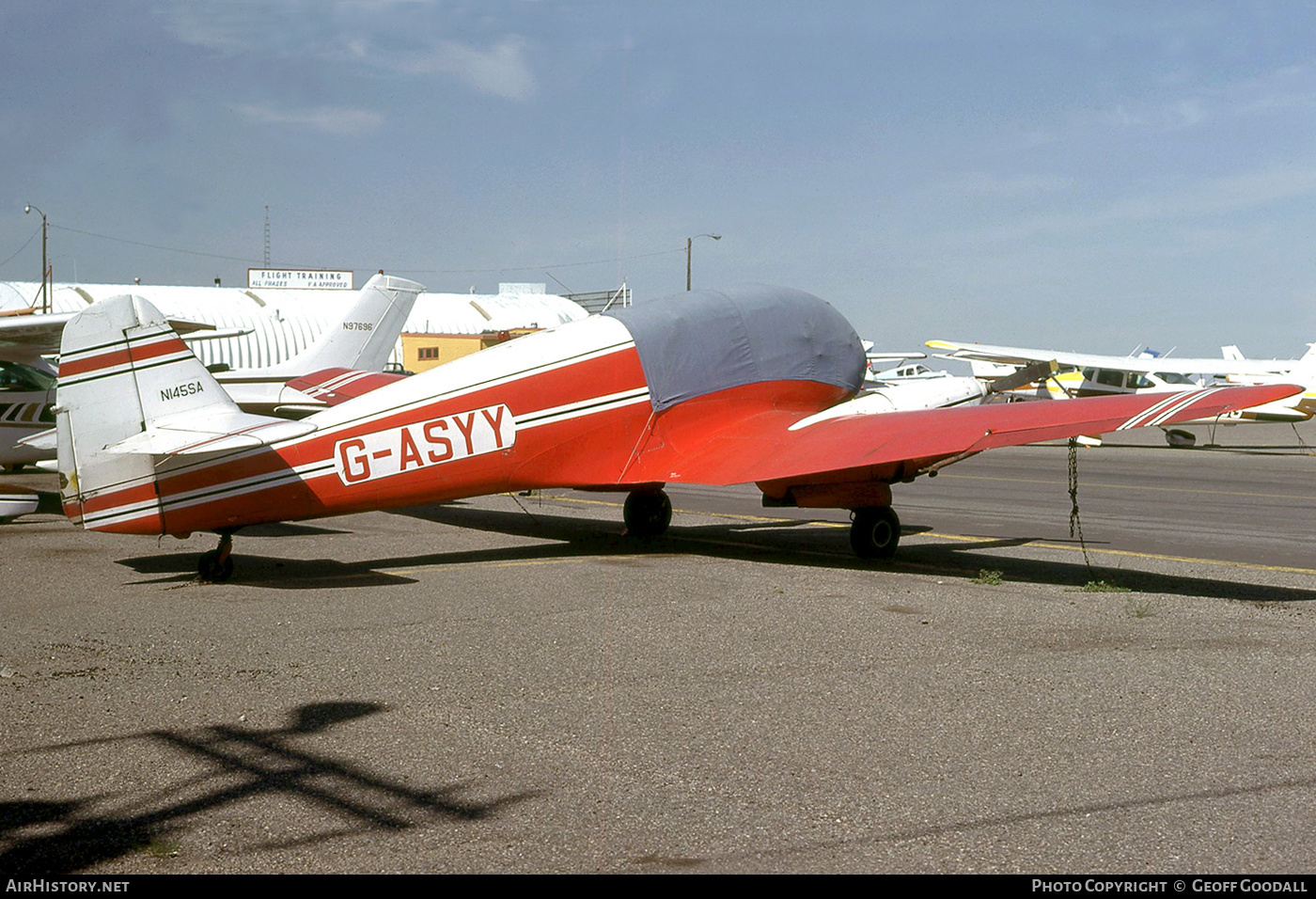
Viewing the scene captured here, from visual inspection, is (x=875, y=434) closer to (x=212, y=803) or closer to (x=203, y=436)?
(x=203, y=436)

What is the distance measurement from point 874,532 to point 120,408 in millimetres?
7524

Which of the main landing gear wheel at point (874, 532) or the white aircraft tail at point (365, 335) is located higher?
the white aircraft tail at point (365, 335)

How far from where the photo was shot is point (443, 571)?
1166 centimetres

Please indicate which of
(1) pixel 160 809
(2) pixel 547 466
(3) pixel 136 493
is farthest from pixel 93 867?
(2) pixel 547 466

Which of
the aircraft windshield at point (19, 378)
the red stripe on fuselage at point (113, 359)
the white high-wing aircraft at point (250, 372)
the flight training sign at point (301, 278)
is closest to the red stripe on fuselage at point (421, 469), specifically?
the red stripe on fuselage at point (113, 359)

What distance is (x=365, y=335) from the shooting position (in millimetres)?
22969

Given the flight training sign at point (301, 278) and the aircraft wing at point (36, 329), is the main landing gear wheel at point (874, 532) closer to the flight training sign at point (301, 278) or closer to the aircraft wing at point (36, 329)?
the aircraft wing at point (36, 329)

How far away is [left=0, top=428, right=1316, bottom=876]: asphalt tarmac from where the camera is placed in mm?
4508

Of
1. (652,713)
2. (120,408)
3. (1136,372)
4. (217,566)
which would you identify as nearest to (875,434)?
(652,713)

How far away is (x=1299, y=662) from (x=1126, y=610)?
1.91 metres

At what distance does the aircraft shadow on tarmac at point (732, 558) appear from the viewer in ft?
36.3

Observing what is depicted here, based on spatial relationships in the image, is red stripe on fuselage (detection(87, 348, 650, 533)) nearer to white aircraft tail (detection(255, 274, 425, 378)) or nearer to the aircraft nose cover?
the aircraft nose cover

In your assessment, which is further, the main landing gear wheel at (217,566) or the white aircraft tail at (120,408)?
the main landing gear wheel at (217,566)

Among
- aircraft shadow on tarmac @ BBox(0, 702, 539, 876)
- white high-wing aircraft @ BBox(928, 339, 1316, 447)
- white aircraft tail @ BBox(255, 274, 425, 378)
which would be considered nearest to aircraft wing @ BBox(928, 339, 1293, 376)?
white high-wing aircraft @ BBox(928, 339, 1316, 447)
